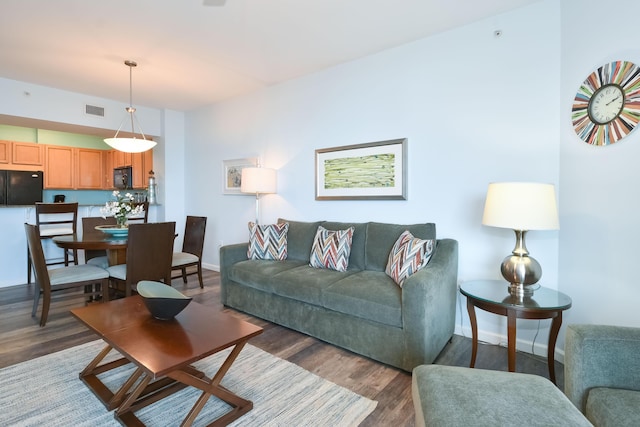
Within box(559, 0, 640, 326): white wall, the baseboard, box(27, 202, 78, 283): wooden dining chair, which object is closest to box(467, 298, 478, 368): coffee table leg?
the baseboard

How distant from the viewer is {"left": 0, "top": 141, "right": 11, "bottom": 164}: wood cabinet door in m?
5.65

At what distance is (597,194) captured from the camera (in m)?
1.97

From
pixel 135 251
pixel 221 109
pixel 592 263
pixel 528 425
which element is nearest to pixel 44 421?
pixel 135 251

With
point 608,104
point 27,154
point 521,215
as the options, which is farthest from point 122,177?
point 608,104

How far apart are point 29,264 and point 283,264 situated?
11.2 feet

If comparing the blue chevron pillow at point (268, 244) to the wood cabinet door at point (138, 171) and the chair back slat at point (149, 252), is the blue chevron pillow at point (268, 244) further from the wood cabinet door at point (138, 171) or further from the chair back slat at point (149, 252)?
the wood cabinet door at point (138, 171)

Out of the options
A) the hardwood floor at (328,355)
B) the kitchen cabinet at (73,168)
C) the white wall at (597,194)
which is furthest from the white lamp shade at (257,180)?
the kitchen cabinet at (73,168)

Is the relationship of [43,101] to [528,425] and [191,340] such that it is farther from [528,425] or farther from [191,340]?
[528,425]

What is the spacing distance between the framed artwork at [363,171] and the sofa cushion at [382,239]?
34cm

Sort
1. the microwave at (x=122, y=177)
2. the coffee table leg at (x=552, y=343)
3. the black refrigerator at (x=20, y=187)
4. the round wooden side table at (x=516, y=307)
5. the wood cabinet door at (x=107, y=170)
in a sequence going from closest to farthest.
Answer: the round wooden side table at (x=516, y=307) < the coffee table leg at (x=552, y=343) < the black refrigerator at (x=20, y=187) < the microwave at (x=122, y=177) < the wood cabinet door at (x=107, y=170)

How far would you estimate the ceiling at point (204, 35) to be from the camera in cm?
240

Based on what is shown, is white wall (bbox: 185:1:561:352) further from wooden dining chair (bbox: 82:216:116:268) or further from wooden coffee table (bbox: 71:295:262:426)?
wooden dining chair (bbox: 82:216:116:268)

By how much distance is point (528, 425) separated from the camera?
37.3 inches

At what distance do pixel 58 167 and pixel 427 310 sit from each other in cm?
728
